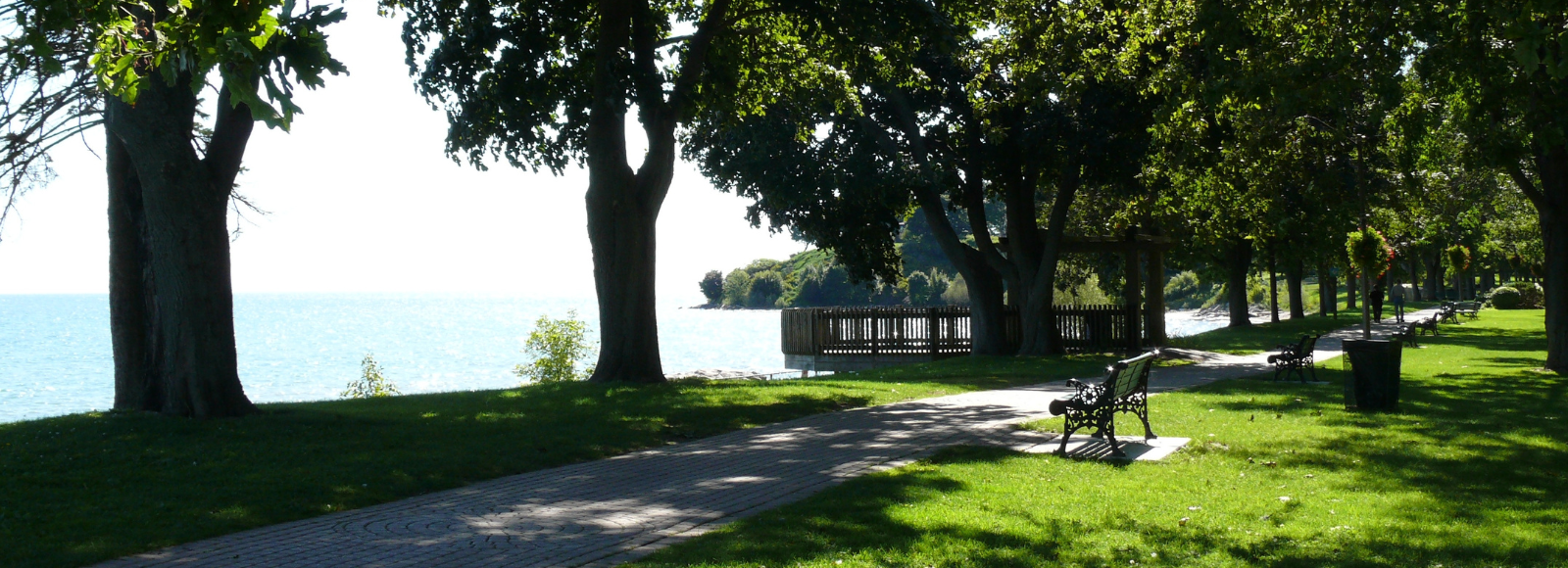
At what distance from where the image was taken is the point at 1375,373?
44.7 ft

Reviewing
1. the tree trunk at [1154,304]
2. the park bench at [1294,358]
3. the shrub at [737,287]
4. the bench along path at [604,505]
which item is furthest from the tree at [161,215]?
the shrub at [737,287]

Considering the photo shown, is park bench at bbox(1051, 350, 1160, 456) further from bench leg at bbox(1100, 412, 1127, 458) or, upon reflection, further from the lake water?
the lake water

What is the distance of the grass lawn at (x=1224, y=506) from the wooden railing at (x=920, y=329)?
53.8 ft

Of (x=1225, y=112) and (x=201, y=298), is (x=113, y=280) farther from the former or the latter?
(x=1225, y=112)

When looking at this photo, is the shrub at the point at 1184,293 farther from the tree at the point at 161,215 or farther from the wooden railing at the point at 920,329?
the tree at the point at 161,215

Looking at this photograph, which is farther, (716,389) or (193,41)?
(716,389)

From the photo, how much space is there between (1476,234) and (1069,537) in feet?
203

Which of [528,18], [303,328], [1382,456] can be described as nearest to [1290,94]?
[1382,456]

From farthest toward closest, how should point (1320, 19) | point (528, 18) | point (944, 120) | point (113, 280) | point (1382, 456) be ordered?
1. point (944, 120)
2. point (528, 18)
3. point (1320, 19)
4. point (113, 280)
5. point (1382, 456)

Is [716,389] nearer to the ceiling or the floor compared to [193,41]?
nearer to the floor

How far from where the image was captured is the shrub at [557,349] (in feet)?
111

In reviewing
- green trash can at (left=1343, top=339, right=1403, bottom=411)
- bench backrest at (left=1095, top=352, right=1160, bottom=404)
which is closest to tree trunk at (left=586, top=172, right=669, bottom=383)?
bench backrest at (left=1095, top=352, right=1160, bottom=404)

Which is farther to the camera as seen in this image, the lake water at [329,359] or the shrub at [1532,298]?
the shrub at [1532,298]

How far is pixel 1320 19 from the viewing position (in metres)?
15.4
